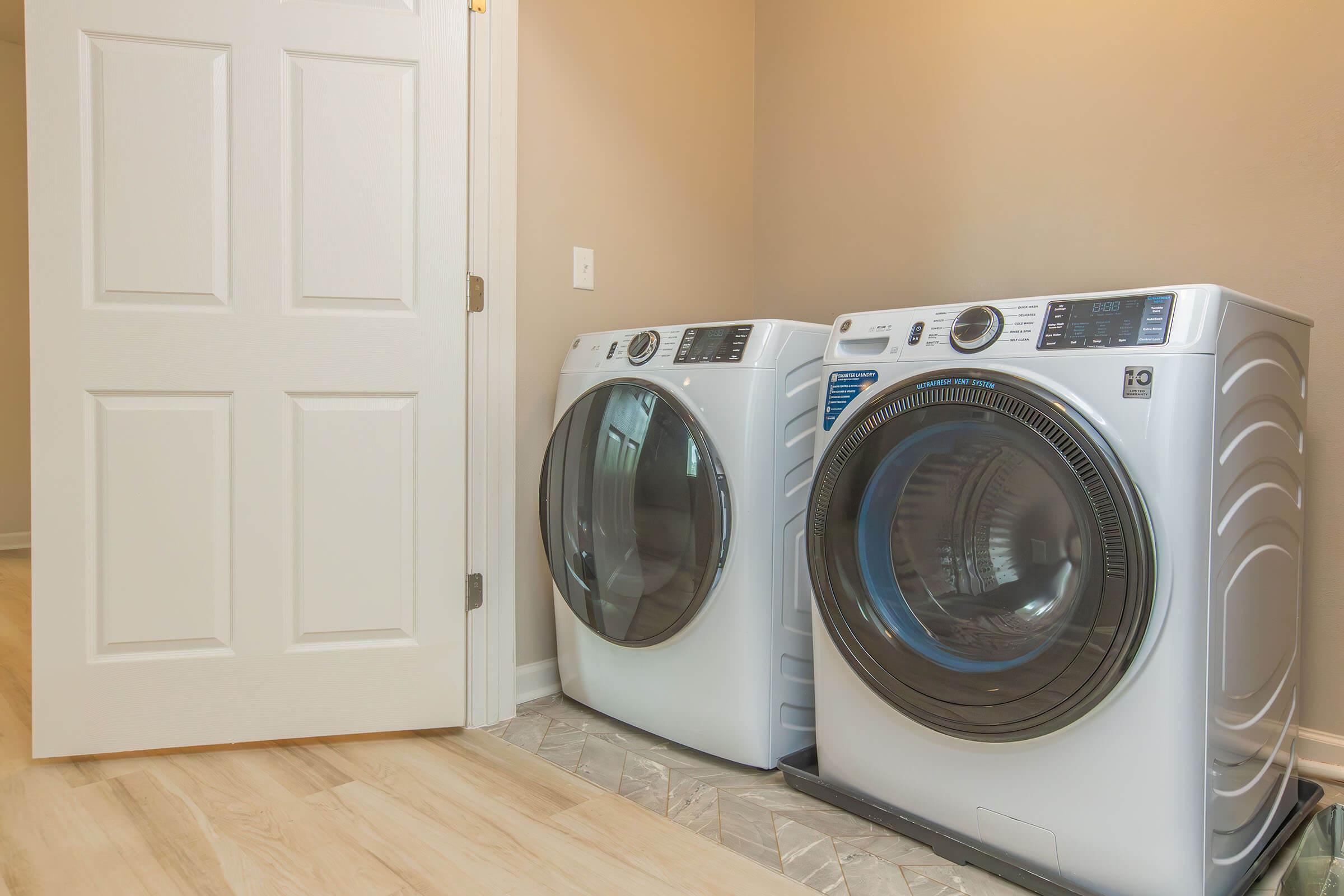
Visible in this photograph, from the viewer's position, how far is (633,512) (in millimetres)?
1813

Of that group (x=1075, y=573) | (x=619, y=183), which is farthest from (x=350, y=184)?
(x=1075, y=573)

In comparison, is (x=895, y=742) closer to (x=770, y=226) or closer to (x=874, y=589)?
(x=874, y=589)

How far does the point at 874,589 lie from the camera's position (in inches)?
55.6

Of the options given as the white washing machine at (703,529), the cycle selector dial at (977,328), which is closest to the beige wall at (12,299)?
the white washing machine at (703,529)

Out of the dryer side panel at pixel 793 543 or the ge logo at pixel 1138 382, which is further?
the dryer side panel at pixel 793 543

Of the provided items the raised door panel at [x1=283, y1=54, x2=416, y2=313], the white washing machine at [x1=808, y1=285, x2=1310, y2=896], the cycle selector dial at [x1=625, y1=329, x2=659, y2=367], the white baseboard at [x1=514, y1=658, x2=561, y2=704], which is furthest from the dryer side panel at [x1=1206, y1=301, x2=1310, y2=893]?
the raised door panel at [x1=283, y1=54, x2=416, y2=313]

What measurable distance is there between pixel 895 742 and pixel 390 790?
0.94m

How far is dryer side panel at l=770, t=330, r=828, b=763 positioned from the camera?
5.52 ft

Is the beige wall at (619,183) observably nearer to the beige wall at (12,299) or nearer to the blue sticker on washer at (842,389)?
the blue sticker on washer at (842,389)

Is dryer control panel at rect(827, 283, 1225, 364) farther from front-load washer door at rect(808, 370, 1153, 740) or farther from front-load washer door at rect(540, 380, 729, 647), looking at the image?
front-load washer door at rect(540, 380, 729, 647)

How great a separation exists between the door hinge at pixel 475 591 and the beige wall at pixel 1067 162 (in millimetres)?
1241

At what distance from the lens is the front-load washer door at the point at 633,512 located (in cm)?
170

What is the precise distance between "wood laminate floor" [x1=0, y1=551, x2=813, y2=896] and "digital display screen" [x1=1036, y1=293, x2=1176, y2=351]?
920 millimetres

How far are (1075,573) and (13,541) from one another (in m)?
5.31
